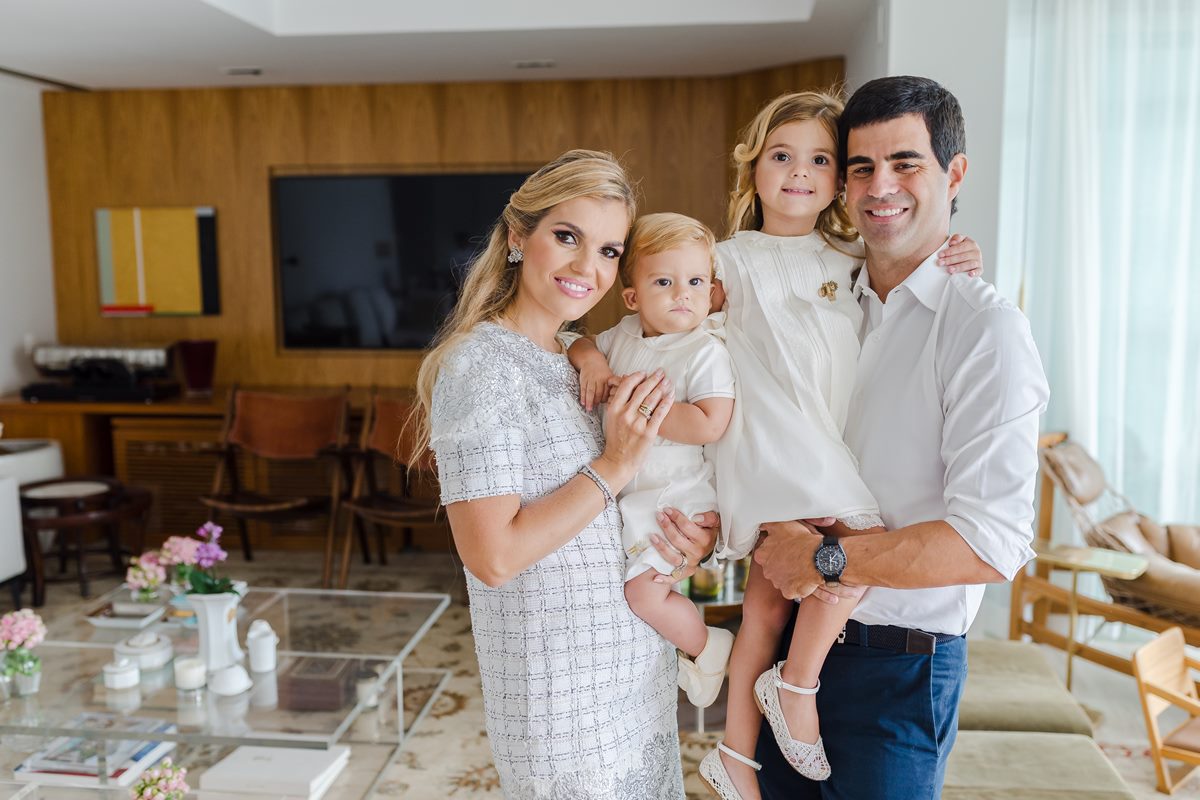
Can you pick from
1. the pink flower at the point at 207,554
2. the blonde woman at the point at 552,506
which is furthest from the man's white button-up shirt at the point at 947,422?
the pink flower at the point at 207,554

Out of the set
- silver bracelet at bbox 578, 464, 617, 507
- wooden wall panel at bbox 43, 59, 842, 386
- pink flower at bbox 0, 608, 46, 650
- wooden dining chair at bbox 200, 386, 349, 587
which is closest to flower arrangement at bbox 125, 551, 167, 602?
pink flower at bbox 0, 608, 46, 650

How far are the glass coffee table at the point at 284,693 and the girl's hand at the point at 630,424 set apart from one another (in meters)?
1.67

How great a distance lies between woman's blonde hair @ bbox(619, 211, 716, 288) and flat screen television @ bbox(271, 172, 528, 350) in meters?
3.94

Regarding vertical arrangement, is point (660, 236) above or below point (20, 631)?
above

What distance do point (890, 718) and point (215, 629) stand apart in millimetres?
2391

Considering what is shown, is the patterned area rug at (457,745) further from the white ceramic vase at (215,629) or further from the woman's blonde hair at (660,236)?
the woman's blonde hair at (660,236)

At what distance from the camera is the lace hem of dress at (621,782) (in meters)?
1.43

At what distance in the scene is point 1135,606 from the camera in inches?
141

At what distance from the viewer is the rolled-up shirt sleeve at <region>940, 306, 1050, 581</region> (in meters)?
1.29

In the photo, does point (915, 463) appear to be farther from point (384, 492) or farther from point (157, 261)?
point (157, 261)

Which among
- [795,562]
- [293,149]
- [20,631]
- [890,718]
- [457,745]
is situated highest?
[293,149]

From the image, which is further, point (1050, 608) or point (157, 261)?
point (157, 261)

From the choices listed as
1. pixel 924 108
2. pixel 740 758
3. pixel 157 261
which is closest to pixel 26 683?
pixel 740 758

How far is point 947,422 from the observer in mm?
1352
